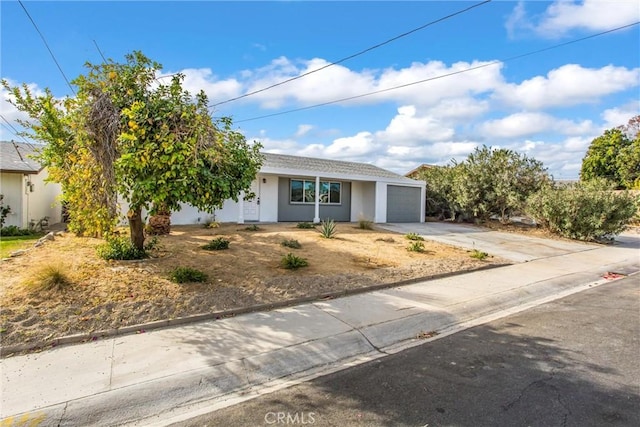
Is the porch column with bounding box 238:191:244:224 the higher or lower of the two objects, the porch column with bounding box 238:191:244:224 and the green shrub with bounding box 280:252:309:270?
the higher

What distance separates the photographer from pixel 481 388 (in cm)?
368

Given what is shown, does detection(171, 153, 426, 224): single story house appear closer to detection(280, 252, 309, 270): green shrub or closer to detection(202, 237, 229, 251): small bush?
detection(202, 237, 229, 251): small bush

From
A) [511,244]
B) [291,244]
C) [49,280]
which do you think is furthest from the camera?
[511,244]

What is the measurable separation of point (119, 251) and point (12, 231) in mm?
8527

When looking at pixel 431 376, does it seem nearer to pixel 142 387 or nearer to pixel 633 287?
pixel 142 387

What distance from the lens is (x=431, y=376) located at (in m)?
3.96

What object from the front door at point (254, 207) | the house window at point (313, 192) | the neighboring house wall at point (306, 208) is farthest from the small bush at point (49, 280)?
the house window at point (313, 192)

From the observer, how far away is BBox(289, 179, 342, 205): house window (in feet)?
63.1

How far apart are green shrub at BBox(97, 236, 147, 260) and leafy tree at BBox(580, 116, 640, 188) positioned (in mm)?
44355

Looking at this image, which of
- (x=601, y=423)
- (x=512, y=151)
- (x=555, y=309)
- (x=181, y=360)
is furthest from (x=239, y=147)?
(x=512, y=151)

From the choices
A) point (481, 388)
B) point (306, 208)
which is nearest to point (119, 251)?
point (481, 388)

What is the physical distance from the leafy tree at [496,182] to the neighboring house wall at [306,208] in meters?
7.03

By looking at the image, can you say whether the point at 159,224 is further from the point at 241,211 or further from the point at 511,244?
the point at 511,244

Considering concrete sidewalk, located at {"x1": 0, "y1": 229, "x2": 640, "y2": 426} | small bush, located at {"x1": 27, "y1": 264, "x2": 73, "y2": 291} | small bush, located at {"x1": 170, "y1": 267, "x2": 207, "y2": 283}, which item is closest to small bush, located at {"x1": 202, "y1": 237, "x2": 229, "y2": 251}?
small bush, located at {"x1": 170, "y1": 267, "x2": 207, "y2": 283}
